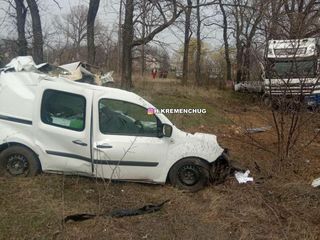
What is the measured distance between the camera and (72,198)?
5.74m

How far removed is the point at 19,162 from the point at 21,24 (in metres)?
14.7

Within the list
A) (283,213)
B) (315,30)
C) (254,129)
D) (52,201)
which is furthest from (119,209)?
(254,129)

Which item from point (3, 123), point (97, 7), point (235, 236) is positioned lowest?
point (235, 236)

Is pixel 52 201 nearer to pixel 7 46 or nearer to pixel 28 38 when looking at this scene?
pixel 28 38

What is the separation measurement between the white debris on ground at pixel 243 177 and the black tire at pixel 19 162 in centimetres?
313

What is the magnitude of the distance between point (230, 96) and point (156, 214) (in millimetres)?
19269

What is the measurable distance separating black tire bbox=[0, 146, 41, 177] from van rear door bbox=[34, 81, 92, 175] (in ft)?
0.51

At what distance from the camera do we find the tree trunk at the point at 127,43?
66.0 ft

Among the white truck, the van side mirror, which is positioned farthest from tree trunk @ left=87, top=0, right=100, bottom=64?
the van side mirror

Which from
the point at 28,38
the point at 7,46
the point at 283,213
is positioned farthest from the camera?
the point at 7,46

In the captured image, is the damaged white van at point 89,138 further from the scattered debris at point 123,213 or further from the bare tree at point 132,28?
the bare tree at point 132,28

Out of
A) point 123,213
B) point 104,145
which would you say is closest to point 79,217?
point 123,213

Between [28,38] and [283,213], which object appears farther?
[28,38]

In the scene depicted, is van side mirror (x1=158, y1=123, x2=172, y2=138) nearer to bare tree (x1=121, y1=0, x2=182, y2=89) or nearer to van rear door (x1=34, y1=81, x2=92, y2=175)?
van rear door (x1=34, y1=81, x2=92, y2=175)
